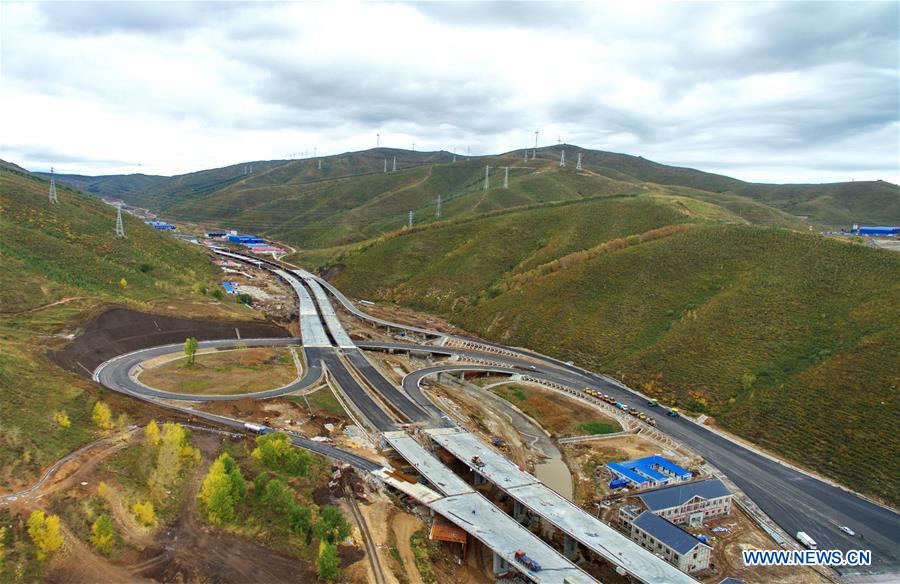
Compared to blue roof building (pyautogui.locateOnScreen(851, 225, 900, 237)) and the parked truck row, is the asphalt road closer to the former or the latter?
the parked truck row

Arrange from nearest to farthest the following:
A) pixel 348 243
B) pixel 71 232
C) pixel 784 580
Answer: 1. pixel 784 580
2. pixel 71 232
3. pixel 348 243

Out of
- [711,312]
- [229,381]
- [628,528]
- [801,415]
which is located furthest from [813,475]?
[229,381]

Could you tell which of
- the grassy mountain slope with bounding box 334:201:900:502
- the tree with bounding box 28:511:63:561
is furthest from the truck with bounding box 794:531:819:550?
the tree with bounding box 28:511:63:561

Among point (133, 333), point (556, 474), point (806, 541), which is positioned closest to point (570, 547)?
point (556, 474)

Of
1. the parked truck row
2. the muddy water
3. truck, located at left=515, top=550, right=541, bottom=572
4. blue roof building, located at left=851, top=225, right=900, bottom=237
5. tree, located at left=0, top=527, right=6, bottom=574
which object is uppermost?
blue roof building, located at left=851, top=225, right=900, bottom=237

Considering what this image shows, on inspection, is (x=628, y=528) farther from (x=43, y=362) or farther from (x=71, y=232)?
(x=71, y=232)

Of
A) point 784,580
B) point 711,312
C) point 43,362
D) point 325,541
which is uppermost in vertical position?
point 711,312

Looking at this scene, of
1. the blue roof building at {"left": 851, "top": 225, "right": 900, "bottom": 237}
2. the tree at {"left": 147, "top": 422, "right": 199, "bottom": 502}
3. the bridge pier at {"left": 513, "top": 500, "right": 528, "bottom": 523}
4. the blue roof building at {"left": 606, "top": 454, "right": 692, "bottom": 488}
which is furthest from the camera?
the blue roof building at {"left": 851, "top": 225, "right": 900, "bottom": 237}

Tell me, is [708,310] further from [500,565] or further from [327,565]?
[327,565]
